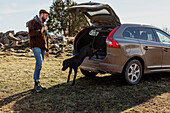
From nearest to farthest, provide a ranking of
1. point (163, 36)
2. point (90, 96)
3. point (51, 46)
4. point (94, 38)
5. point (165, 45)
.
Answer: point (90, 96) < point (94, 38) < point (165, 45) < point (163, 36) < point (51, 46)

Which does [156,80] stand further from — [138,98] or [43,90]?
[43,90]

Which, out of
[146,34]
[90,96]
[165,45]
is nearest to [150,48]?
[146,34]

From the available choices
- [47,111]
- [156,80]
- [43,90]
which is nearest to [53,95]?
[43,90]

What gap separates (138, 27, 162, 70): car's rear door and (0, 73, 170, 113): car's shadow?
614mm

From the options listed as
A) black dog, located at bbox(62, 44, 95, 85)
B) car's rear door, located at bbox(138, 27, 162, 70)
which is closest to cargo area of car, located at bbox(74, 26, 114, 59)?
black dog, located at bbox(62, 44, 95, 85)

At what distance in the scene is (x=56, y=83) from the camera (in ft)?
20.8

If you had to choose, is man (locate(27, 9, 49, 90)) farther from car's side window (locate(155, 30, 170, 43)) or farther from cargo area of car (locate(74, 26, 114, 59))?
car's side window (locate(155, 30, 170, 43))

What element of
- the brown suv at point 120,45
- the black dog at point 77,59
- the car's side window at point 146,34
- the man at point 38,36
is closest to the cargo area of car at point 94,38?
the brown suv at point 120,45

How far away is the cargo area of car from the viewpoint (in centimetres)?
628

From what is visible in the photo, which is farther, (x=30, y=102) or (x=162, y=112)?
(x=30, y=102)

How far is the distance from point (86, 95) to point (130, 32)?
7.36ft

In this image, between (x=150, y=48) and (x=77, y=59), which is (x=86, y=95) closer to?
(x=77, y=59)

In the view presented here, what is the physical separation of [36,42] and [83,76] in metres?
2.64

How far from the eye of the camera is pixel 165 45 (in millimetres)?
6543
